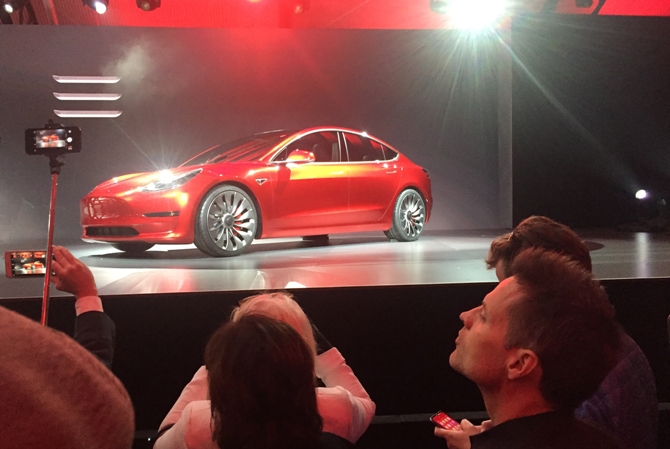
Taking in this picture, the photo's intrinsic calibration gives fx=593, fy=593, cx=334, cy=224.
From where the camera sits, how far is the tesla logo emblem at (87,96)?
194 inches

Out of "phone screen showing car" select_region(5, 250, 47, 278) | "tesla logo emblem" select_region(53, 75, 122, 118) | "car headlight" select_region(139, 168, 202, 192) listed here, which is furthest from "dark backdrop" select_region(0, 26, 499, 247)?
"phone screen showing car" select_region(5, 250, 47, 278)

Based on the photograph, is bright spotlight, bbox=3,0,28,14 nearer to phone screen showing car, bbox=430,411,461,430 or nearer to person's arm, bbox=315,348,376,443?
person's arm, bbox=315,348,376,443

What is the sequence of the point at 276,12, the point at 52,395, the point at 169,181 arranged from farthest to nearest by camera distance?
the point at 276,12
the point at 169,181
the point at 52,395

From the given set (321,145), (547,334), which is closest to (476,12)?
(321,145)

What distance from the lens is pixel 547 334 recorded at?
116cm

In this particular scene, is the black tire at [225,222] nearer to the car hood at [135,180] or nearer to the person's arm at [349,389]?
A: the car hood at [135,180]

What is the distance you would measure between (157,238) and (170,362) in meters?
1.37

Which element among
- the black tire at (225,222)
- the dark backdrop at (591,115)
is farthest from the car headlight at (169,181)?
the dark backdrop at (591,115)

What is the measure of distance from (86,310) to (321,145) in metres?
3.46

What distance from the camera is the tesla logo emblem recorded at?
492cm

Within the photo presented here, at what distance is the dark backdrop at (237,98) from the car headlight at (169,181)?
3.99ft

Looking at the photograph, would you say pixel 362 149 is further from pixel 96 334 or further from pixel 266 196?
pixel 96 334

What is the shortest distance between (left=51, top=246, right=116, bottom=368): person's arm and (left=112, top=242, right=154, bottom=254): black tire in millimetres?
2586

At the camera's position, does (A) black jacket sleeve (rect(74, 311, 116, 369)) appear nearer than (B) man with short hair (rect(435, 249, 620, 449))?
No
